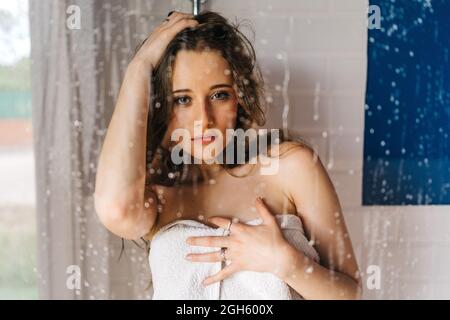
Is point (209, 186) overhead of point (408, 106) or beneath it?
beneath

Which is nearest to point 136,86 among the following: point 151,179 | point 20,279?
point 151,179

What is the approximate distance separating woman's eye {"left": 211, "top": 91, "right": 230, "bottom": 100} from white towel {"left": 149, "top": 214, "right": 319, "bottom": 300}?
207 millimetres

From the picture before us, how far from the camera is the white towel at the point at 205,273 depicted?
84cm

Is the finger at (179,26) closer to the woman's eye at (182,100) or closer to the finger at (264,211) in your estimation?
the woman's eye at (182,100)

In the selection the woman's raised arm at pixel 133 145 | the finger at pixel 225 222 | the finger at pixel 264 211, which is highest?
the woman's raised arm at pixel 133 145

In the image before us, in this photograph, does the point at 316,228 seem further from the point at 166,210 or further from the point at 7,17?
the point at 7,17

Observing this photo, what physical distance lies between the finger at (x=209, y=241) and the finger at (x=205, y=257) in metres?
0.01

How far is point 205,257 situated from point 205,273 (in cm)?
3

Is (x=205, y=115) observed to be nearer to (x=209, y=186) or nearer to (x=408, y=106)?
(x=209, y=186)

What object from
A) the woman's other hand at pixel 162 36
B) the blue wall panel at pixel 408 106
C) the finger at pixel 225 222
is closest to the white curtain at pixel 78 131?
the woman's other hand at pixel 162 36

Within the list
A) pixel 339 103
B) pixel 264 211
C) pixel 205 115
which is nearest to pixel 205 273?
pixel 264 211

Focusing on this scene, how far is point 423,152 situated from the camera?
2.93 ft

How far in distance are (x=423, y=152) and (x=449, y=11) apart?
0.79 feet

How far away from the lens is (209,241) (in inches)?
33.5
